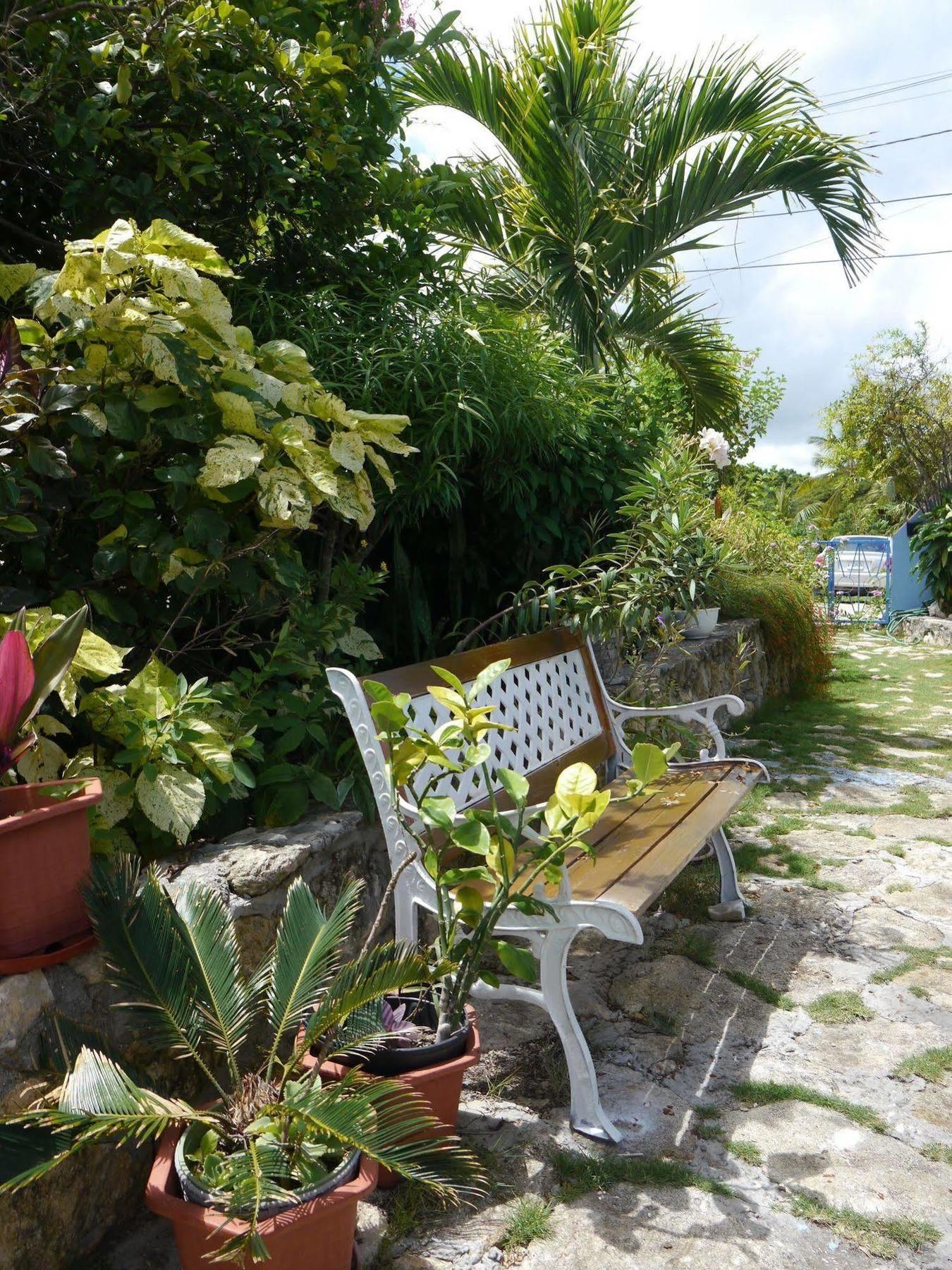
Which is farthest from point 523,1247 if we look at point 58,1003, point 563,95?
point 563,95

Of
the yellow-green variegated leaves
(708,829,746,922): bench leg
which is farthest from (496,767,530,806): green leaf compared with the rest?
(708,829,746,922): bench leg

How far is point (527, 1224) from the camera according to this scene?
1.99m

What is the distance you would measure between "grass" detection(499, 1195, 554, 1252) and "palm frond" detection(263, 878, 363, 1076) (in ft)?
1.96

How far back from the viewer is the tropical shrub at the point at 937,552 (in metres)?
12.8

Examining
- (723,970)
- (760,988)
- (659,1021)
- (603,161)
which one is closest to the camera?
(659,1021)

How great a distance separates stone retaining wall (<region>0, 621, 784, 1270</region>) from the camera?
174 centimetres

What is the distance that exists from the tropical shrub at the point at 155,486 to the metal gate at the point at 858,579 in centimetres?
1022

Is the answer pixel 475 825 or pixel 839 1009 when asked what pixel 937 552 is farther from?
pixel 475 825

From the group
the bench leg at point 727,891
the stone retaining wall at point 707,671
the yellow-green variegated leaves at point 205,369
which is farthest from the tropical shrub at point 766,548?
the yellow-green variegated leaves at point 205,369

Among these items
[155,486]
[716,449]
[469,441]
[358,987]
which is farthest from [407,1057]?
[716,449]

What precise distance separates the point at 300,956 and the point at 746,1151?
1171mm

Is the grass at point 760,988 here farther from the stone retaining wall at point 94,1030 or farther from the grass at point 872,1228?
the stone retaining wall at point 94,1030

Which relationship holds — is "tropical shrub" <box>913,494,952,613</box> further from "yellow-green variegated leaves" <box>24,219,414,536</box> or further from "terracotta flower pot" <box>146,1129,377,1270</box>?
"terracotta flower pot" <box>146,1129,377,1270</box>

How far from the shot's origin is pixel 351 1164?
1752 mm
